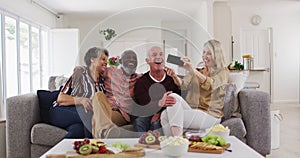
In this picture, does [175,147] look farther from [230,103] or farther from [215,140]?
[230,103]

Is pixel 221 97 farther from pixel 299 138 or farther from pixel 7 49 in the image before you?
pixel 7 49

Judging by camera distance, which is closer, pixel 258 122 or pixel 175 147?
pixel 175 147

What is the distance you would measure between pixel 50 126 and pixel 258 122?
5.48ft

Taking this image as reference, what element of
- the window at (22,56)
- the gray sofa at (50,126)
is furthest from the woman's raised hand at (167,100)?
the window at (22,56)

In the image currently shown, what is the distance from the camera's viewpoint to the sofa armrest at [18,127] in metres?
2.69

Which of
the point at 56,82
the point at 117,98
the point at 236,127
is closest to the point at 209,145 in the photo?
the point at 236,127

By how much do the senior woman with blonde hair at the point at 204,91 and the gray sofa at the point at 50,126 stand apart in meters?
0.12

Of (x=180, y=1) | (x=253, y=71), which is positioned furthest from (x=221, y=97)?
(x=180, y=1)

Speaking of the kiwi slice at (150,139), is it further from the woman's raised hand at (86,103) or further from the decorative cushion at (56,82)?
the decorative cushion at (56,82)

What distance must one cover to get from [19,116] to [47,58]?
534 cm

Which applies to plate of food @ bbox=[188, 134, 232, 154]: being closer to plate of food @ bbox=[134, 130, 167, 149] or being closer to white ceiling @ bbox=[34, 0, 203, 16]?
plate of food @ bbox=[134, 130, 167, 149]

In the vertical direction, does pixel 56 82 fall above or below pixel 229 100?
above

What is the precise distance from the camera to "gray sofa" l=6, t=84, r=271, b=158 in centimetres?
265

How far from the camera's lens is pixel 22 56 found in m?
6.22
